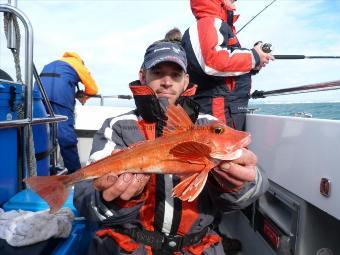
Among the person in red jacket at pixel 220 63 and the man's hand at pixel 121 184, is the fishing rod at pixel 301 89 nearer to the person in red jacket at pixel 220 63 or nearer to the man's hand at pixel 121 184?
the person in red jacket at pixel 220 63

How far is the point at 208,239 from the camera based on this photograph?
221cm

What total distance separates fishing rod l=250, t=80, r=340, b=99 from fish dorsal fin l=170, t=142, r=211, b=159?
1517 mm

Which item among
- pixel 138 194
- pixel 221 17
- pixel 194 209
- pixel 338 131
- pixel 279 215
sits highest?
pixel 221 17

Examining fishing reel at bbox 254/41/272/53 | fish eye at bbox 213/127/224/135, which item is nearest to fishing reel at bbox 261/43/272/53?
fishing reel at bbox 254/41/272/53

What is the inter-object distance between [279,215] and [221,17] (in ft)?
7.40

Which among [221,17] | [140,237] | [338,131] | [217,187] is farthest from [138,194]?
[221,17]

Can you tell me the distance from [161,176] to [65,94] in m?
4.13

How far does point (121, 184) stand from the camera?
5.92 ft

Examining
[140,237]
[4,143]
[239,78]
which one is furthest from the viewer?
[239,78]

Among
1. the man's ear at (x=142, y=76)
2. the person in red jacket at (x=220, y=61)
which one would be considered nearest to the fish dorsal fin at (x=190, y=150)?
the man's ear at (x=142, y=76)

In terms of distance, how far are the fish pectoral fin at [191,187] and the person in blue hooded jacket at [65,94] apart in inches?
171

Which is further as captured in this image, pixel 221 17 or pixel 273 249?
pixel 221 17

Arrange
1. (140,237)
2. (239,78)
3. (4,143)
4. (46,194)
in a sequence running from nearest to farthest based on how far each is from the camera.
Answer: (46,194) → (140,237) → (4,143) → (239,78)

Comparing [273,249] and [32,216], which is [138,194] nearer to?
[32,216]
